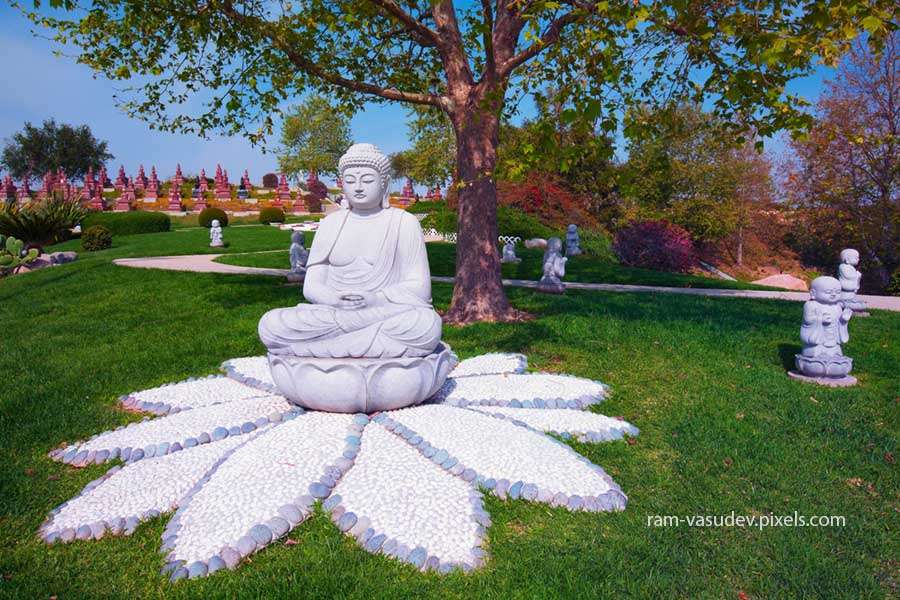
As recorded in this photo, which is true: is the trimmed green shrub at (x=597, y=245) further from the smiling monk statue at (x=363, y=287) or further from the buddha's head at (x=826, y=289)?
the smiling monk statue at (x=363, y=287)

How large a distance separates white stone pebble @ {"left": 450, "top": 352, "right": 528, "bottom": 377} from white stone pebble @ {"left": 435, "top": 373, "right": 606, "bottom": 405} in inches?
9.6

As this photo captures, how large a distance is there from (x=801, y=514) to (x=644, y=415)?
70.5 inches

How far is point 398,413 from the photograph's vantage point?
4.71 metres

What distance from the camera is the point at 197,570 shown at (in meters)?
2.95

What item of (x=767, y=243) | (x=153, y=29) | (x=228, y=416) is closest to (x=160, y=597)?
(x=228, y=416)

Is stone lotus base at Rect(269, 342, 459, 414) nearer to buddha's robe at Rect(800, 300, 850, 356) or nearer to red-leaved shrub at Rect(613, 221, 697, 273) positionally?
buddha's robe at Rect(800, 300, 850, 356)

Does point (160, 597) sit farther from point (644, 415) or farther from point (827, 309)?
point (827, 309)

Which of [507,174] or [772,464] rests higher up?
[507,174]

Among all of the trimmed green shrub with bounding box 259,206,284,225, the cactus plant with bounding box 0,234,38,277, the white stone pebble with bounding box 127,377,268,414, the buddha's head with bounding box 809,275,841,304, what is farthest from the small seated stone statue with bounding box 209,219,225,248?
the buddha's head with bounding box 809,275,841,304

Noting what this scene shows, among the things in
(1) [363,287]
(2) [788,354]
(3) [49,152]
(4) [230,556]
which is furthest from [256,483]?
(3) [49,152]

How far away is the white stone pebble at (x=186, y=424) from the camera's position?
14.5 ft

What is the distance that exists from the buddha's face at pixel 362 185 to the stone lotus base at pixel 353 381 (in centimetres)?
141

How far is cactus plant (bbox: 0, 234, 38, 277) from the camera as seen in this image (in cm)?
1483

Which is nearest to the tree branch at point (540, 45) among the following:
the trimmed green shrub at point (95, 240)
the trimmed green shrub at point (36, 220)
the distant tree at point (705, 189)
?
the trimmed green shrub at point (36, 220)
